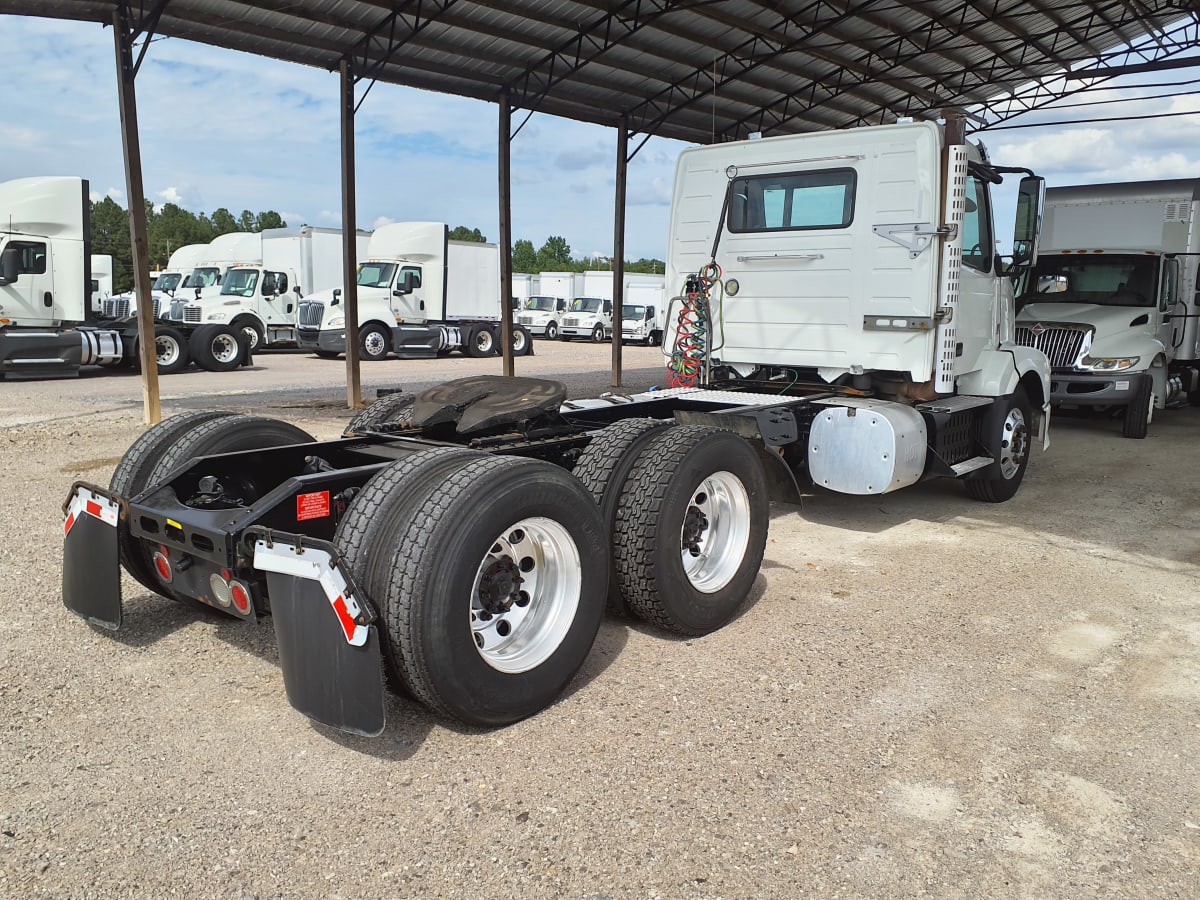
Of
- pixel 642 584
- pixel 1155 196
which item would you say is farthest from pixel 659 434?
pixel 1155 196

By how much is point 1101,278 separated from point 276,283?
20270mm

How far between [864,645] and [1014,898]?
1.88 metres

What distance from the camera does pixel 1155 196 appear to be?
40.8 feet

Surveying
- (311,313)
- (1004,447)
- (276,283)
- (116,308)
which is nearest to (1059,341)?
(1004,447)

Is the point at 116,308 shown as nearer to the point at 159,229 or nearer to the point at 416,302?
the point at 416,302

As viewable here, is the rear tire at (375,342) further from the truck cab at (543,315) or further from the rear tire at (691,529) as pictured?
the rear tire at (691,529)

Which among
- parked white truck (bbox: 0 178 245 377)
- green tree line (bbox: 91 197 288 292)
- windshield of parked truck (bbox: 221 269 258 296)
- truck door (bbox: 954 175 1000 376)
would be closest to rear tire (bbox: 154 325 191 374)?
parked white truck (bbox: 0 178 245 377)

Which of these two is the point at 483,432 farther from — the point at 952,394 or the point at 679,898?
the point at 952,394

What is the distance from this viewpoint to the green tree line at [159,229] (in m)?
74.9

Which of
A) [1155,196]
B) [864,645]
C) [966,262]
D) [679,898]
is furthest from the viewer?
[1155,196]

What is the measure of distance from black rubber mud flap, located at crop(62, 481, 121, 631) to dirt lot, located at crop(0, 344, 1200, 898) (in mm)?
277

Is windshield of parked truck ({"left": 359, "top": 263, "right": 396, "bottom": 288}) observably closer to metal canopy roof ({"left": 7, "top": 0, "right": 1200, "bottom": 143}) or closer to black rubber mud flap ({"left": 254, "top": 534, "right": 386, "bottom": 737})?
metal canopy roof ({"left": 7, "top": 0, "right": 1200, "bottom": 143})

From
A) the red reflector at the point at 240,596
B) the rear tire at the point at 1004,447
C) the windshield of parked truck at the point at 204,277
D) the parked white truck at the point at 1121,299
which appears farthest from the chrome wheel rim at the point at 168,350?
the red reflector at the point at 240,596

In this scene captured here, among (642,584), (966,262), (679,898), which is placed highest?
(966,262)
